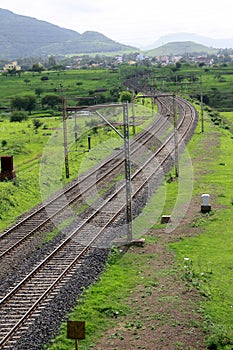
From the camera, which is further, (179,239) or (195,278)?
(179,239)

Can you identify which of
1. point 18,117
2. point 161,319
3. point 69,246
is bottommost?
point 18,117

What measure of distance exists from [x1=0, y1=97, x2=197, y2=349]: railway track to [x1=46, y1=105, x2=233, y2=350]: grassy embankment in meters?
1.09

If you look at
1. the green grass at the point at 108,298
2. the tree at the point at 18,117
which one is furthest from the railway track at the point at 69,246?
the tree at the point at 18,117

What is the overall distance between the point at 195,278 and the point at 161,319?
10.5 feet

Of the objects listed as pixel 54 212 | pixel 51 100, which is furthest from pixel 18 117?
pixel 54 212

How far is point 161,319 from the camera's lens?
1579 cm

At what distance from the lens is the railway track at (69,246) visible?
52.8ft

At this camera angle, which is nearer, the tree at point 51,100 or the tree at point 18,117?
the tree at point 18,117

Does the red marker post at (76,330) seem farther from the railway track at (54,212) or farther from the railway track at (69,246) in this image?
the railway track at (54,212)

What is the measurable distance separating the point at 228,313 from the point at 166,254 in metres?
5.72

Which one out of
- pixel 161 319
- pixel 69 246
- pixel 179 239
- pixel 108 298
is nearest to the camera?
pixel 161 319

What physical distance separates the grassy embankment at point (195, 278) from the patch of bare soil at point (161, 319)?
214 millimetres

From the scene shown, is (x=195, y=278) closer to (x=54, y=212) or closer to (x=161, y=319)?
(x=161, y=319)

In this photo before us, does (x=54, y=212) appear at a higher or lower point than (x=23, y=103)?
lower
